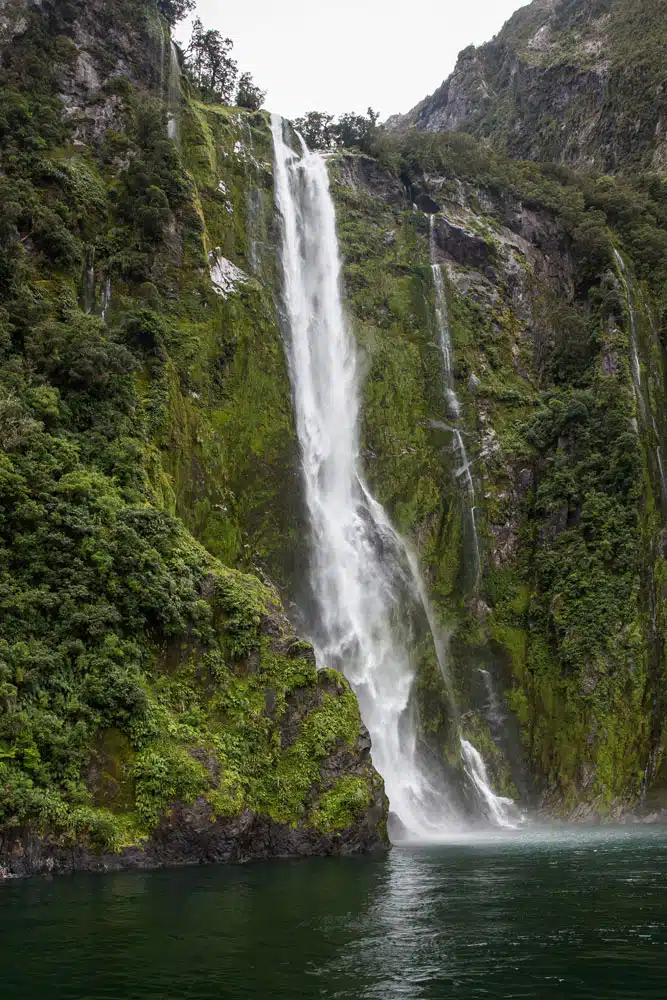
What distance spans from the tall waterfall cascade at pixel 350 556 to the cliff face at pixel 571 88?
2537 cm

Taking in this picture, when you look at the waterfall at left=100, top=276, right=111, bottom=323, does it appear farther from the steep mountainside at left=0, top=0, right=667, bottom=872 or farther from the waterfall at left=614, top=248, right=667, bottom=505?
the waterfall at left=614, top=248, right=667, bottom=505

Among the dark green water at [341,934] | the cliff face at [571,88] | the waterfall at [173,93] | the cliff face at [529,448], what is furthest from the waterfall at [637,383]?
the waterfall at [173,93]

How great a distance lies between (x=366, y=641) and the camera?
1073 inches

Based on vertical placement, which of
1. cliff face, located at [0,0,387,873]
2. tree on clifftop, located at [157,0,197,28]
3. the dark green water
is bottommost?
the dark green water

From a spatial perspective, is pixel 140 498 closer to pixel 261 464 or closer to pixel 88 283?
pixel 261 464

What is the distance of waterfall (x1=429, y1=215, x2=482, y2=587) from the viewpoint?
3294cm

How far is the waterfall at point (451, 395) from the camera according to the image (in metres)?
32.9

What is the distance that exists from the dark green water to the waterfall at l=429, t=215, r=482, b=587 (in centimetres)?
1820

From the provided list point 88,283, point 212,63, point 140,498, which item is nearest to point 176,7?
point 212,63

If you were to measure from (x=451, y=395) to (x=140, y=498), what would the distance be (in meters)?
18.7

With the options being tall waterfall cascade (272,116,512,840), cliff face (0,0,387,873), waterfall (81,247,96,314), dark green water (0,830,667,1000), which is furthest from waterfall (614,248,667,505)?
waterfall (81,247,96,314)

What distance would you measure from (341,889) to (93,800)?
219 inches

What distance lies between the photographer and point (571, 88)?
60.4m

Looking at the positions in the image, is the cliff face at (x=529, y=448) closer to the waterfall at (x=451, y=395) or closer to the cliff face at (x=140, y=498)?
the waterfall at (x=451, y=395)
